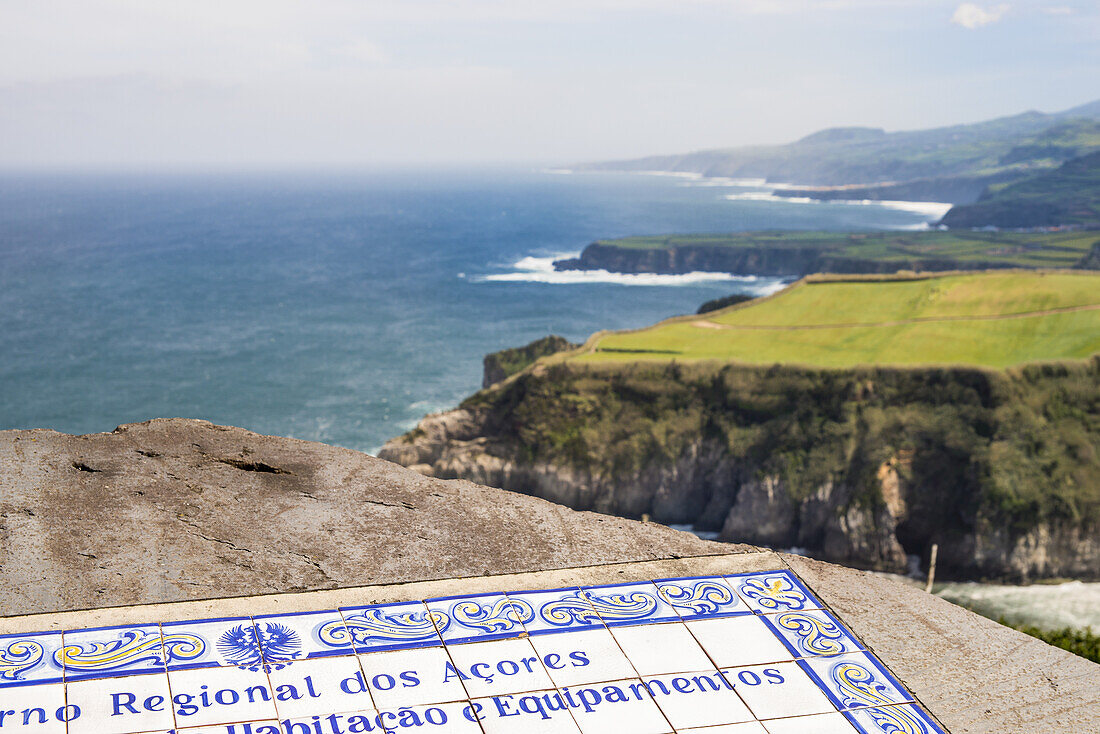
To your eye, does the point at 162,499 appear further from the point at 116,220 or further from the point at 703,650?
the point at 116,220

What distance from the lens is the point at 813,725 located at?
5.13 m

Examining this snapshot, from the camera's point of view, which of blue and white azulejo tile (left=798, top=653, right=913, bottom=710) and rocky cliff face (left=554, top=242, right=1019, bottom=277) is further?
rocky cliff face (left=554, top=242, right=1019, bottom=277)

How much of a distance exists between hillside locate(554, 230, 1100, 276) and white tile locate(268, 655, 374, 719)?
106715 millimetres

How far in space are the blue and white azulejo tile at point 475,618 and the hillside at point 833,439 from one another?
28.1 metres

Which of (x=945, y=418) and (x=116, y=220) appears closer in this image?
(x=945, y=418)

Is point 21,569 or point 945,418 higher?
point 21,569

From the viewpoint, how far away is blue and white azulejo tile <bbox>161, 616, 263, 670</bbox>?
5234mm

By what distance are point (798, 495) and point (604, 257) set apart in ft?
307

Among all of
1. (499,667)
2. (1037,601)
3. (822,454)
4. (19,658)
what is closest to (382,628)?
(499,667)

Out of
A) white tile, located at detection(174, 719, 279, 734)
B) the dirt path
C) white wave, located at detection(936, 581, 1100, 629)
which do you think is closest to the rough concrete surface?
white tile, located at detection(174, 719, 279, 734)

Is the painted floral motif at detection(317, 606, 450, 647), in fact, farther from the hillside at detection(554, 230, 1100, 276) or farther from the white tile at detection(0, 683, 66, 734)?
the hillside at detection(554, 230, 1100, 276)

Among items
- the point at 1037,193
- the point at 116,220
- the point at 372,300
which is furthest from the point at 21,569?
the point at 1037,193

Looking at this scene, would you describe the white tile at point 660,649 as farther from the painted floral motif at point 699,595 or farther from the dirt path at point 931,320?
the dirt path at point 931,320

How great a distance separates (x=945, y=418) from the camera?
34.6 m
